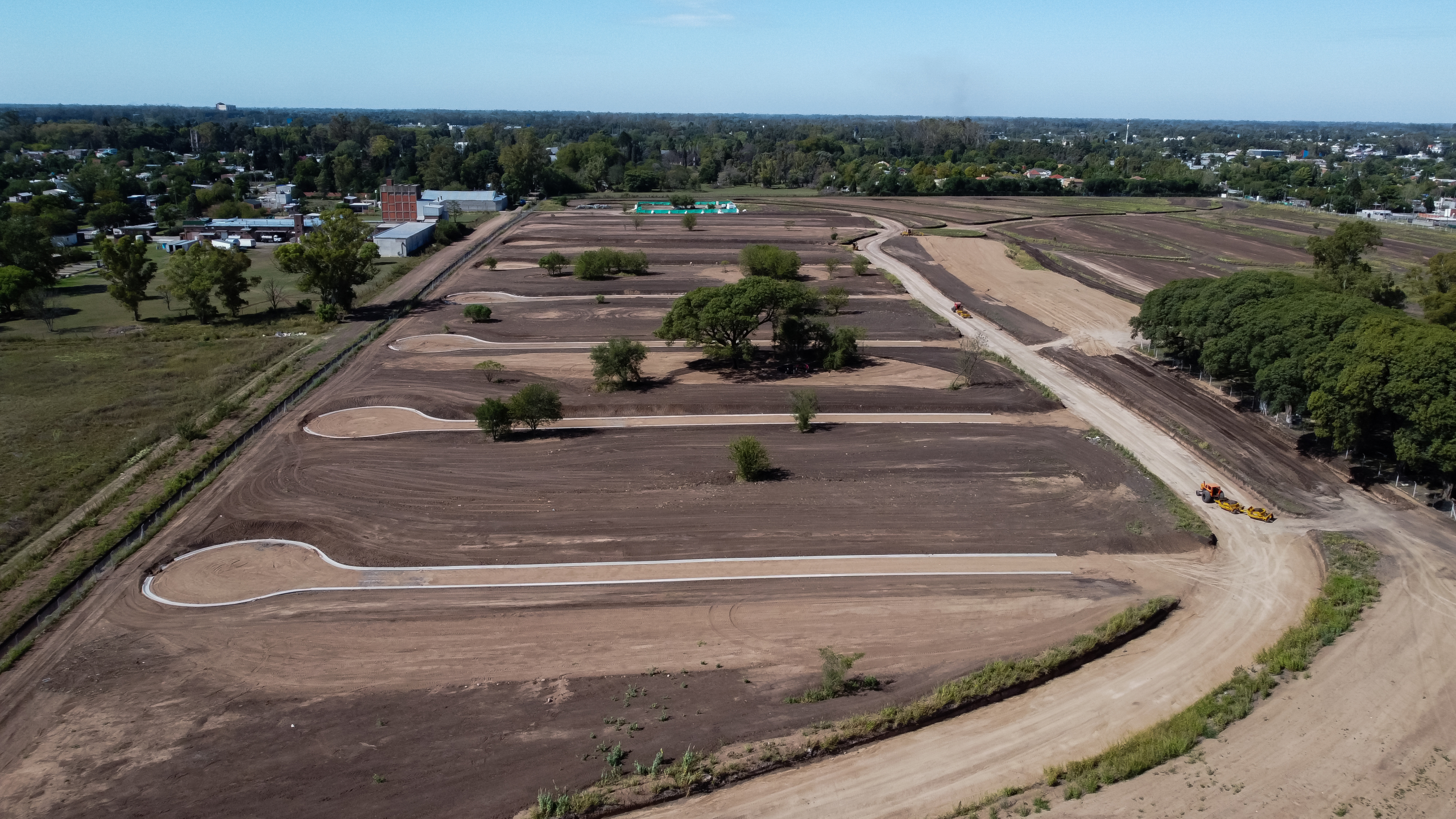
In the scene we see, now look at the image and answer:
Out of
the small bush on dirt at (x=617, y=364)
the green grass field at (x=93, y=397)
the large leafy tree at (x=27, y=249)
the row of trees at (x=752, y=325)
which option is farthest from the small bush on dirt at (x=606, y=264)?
the large leafy tree at (x=27, y=249)

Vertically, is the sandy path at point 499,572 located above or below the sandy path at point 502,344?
below

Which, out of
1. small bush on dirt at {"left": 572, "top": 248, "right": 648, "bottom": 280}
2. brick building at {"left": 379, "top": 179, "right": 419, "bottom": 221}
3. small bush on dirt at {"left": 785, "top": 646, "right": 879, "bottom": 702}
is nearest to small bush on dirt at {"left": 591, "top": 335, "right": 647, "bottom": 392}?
small bush on dirt at {"left": 785, "top": 646, "right": 879, "bottom": 702}

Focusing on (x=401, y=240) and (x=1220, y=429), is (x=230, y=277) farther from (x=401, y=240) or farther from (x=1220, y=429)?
(x=1220, y=429)

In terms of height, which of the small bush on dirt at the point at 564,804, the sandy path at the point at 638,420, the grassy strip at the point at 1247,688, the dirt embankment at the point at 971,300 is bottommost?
the small bush on dirt at the point at 564,804

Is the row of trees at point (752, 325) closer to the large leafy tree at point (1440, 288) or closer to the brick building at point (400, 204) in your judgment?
the large leafy tree at point (1440, 288)

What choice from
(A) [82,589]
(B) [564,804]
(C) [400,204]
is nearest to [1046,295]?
(B) [564,804]

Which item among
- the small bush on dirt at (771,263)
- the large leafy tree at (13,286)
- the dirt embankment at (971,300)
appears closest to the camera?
the dirt embankment at (971,300)
